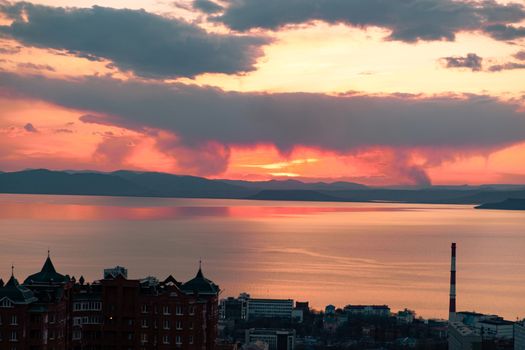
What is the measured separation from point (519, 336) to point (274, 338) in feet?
67.6

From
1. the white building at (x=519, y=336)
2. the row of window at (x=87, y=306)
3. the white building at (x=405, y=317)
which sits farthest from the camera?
the white building at (x=405, y=317)

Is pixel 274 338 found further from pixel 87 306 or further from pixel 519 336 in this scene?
pixel 87 306

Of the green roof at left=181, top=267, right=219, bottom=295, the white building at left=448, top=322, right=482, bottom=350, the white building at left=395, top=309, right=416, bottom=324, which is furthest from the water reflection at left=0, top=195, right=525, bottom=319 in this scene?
the green roof at left=181, top=267, right=219, bottom=295

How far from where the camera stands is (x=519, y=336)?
71.8 metres

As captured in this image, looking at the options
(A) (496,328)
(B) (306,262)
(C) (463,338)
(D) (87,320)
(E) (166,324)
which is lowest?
(A) (496,328)

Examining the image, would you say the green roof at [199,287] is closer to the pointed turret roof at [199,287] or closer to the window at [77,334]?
the pointed turret roof at [199,287]

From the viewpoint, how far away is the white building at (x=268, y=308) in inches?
3457

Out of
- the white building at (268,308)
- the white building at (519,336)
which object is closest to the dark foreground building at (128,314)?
the white building at (519,336)

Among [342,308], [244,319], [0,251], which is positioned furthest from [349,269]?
[0,251]

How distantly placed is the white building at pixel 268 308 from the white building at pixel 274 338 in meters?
8.33

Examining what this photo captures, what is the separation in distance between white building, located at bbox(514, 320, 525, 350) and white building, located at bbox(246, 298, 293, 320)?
22809 millimetres

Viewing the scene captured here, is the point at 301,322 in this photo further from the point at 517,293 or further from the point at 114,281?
the point at 114,281

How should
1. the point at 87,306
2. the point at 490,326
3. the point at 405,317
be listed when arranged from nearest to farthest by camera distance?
the point at 87,306, the point at 490,326, the point at 405,317

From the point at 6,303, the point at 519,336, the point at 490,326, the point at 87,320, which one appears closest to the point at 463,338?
the point at 519,336
